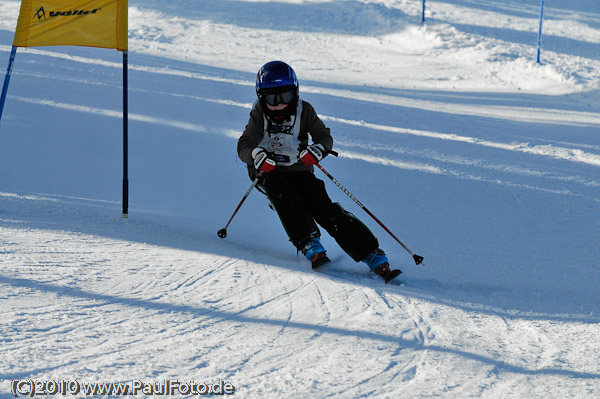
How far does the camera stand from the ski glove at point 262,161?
5.24 metres

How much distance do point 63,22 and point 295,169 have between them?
2.39 meters

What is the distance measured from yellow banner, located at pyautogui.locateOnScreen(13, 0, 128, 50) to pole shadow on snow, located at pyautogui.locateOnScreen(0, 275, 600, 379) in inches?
102

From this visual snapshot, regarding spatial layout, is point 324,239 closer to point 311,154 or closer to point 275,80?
point 311,154

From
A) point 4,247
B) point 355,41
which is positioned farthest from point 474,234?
point 355,41

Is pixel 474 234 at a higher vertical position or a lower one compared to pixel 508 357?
lower

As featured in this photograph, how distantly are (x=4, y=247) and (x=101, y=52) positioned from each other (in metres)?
12.0

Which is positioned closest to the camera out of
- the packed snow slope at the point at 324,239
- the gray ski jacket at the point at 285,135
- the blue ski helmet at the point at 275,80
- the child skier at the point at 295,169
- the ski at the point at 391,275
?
the packed snow slope at the point at 324,239

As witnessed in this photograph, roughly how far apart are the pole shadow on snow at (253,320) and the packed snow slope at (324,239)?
0.06 feet

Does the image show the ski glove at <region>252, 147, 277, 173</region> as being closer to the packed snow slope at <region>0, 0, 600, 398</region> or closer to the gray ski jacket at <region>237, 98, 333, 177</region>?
the gray ski jacket at <region>237, 98, 333, 177</region>

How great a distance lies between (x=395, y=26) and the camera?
2217cm

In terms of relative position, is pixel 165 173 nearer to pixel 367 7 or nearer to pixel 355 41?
pixel 355 41

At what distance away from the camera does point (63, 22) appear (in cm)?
554

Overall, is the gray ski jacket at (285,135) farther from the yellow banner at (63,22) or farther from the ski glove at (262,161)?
the yellow banner at (63,22)

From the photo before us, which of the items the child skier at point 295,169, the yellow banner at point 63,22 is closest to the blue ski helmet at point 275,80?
the child skier at point 295,169
